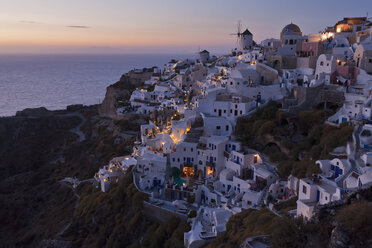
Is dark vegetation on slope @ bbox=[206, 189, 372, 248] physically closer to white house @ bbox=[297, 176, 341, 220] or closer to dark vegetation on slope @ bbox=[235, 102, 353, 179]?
white house @ bbox=[297, 176, 341, 220]

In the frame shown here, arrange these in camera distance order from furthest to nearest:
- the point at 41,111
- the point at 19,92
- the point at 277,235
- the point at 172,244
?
the point at 19,92 → the point at 41,111 → the point at 172,244 → the point at 277,235

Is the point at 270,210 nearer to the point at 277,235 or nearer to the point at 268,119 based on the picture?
the point at 277,235

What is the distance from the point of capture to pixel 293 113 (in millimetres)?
30453

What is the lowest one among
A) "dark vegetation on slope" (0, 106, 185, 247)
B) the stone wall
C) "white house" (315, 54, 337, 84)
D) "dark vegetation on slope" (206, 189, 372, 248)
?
"dark vegetation on slope" (0, 106, 185, 247)

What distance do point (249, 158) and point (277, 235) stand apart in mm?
16332

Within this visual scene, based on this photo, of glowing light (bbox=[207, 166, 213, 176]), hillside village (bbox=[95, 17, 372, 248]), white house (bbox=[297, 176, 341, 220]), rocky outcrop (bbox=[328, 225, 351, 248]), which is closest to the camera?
rocky outcrop (bbox=[328, 225, 351, 248])

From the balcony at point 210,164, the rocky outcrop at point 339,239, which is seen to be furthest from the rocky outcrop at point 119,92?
the rocky outcrop at point 339,239

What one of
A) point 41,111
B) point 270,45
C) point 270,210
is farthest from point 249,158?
point 41,111

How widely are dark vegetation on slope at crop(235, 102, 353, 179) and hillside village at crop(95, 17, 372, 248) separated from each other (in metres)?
0.57

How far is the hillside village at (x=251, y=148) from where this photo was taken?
70.9 feet

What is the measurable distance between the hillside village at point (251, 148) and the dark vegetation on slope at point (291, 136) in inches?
22.5

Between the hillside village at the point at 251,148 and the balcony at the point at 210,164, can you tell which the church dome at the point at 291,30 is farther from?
the balcony at the point at 210,164

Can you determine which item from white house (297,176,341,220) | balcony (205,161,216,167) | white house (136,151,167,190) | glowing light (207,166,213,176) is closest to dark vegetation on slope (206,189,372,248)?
white house (297,176,341,220)

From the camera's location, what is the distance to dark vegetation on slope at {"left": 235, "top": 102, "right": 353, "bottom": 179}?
23844mm
